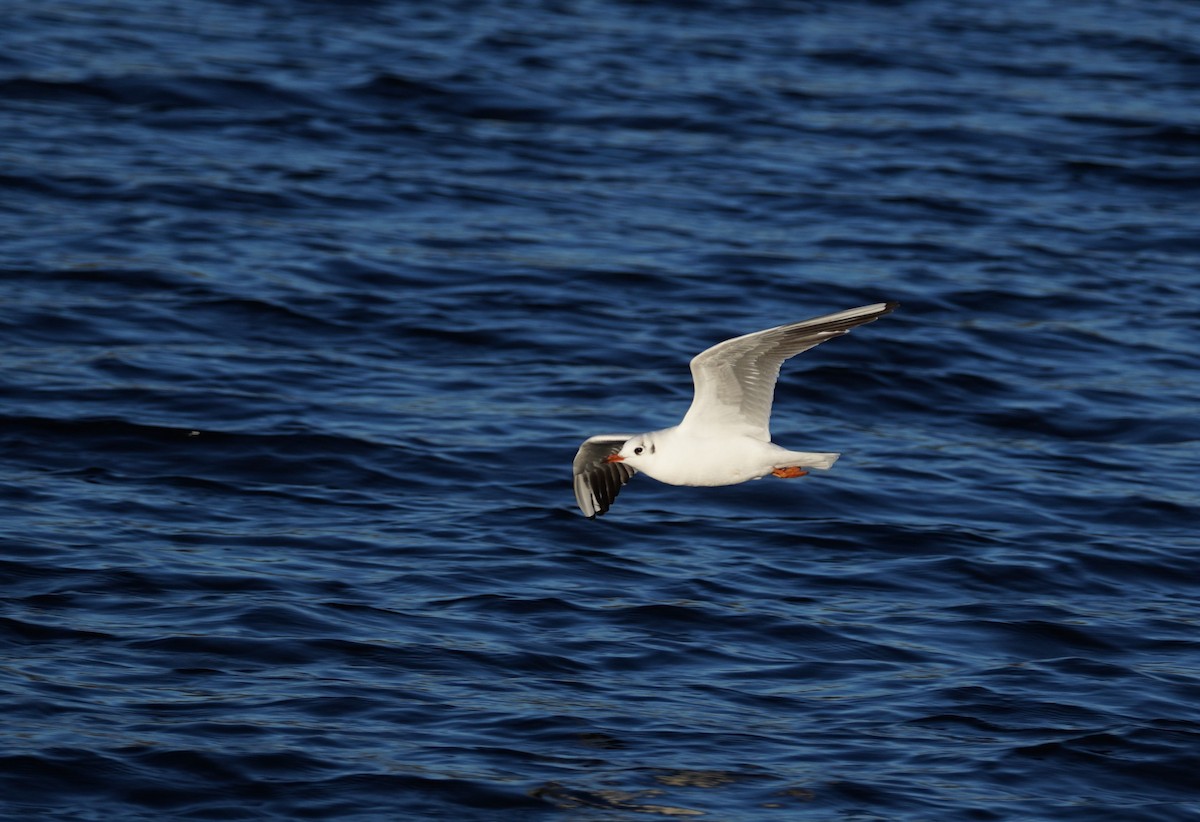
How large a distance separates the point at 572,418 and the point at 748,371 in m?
4.83

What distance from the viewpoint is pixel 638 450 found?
35.6 feet

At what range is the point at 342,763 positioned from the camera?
32.3 feet

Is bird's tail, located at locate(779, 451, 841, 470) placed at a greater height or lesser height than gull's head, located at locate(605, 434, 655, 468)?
greater

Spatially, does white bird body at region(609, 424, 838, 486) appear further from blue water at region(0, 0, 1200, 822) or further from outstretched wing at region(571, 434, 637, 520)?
blue water at region(0, 0, 1200, 822)

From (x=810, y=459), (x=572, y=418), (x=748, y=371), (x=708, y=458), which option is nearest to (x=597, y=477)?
(x=708, y=458)

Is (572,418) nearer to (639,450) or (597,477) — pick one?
(597,477)

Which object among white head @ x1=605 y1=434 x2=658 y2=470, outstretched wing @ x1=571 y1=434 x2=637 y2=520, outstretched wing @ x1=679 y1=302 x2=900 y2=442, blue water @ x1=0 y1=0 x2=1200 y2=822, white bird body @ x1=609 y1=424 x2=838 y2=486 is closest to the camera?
outstretched wing @ x1=679 y1=302 x2=900 y2=442

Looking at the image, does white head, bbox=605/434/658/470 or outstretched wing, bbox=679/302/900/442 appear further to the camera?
white head, bbox=605/434/658/470

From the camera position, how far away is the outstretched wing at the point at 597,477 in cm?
1142

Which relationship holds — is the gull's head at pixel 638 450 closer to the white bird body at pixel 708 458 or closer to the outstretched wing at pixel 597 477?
the white bird body at pixel 708 458

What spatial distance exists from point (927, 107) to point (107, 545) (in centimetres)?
1544

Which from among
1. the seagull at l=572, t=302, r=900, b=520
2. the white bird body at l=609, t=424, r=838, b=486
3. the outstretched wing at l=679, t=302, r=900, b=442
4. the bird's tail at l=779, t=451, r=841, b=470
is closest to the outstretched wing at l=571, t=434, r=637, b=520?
the seagull at l=572, t=302, r=900, b=520

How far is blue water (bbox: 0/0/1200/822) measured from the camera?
10.3 m

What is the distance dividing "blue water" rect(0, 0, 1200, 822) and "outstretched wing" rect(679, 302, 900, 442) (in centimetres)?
158
